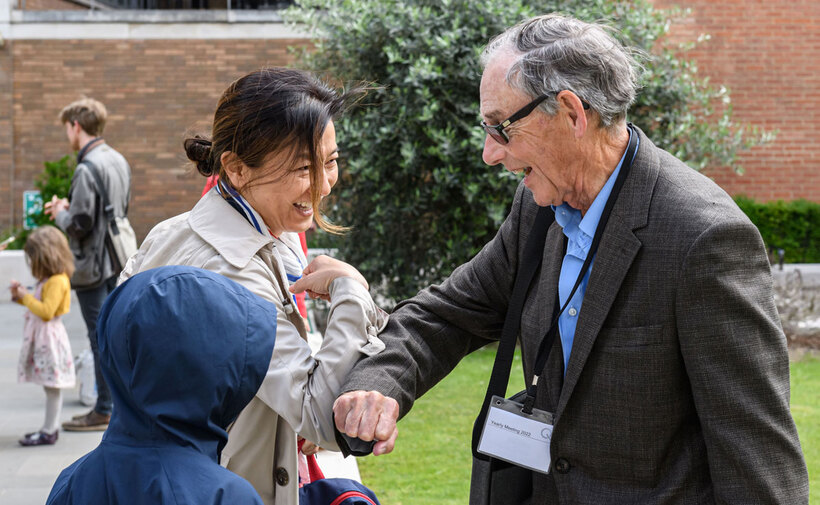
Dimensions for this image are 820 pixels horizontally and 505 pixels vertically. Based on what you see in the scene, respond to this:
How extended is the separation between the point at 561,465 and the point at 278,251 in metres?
0.93

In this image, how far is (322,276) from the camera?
7.95 ft

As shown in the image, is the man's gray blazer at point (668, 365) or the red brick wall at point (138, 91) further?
the red brick wall at point (138, 91)

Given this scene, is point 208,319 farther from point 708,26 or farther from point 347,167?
point 708,26

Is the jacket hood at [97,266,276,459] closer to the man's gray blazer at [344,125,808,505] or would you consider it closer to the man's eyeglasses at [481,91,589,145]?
the man's gray blazer at [344,125,808,505]

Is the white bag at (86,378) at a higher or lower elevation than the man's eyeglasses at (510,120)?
lower

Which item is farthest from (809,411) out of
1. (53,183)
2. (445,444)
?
(53,183)

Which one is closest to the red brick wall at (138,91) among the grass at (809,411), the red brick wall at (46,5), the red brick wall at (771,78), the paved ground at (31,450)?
the red brick wall at (46,5)

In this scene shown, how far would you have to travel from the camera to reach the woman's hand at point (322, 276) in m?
2.42

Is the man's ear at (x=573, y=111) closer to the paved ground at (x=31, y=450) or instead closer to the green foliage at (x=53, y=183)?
the paved ground at (x=31, y=450)

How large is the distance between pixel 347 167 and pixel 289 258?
6956mm

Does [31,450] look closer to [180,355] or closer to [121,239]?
[121,239]

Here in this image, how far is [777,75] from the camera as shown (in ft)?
48.7

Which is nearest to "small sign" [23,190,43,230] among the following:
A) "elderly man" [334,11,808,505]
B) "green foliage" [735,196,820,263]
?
"green foliage" [735,196,820,263]

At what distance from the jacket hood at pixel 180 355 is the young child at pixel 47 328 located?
4.87 metres
